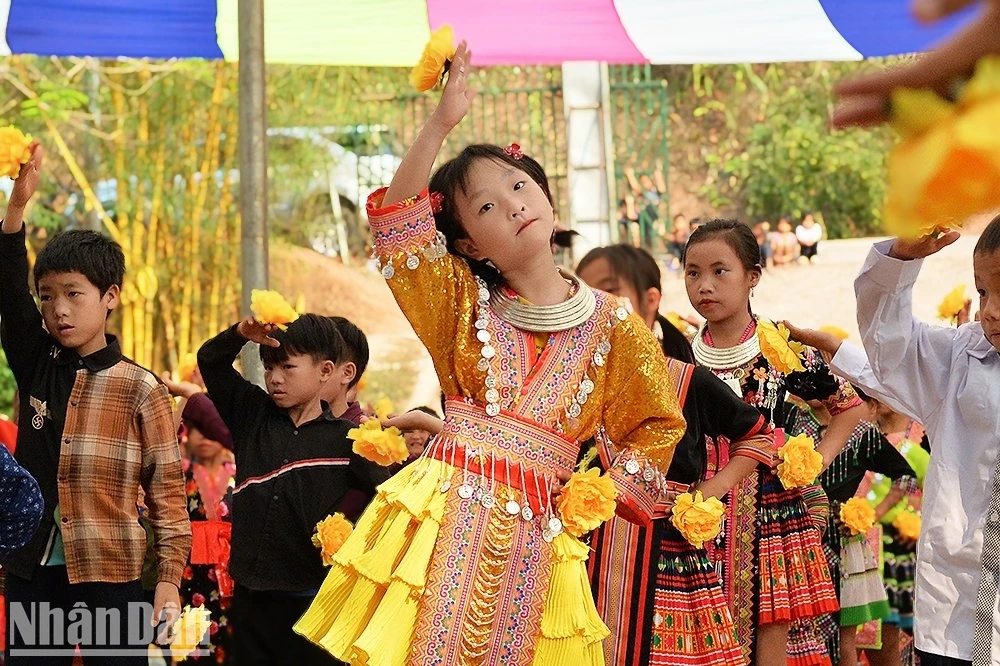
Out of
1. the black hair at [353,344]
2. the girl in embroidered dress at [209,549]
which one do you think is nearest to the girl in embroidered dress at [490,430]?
the black hair at [353,344]

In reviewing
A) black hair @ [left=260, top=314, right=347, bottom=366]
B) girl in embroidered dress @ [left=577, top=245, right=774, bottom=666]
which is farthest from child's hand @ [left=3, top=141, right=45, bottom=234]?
girl in embroidered dress @ [left=577, top=245, right=774, bottom=666]

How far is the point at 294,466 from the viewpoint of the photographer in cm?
394

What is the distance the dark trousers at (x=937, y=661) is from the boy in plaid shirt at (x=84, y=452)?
1847mm

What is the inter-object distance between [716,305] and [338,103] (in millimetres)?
9600

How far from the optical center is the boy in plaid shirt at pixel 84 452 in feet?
11.6

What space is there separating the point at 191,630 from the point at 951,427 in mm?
2933

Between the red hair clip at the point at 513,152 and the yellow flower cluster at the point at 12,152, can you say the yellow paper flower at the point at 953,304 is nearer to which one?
the red hair clip at the point at 513,152

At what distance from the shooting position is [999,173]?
47.4 inches

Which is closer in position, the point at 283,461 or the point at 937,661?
the point at 937,661

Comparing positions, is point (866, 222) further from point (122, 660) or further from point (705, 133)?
point (122, 660)

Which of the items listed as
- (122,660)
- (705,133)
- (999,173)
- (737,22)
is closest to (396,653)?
(122,660)

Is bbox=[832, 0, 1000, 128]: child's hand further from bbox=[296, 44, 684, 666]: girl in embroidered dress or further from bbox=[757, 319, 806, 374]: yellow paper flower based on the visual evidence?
bbox=[757, 319, 806, 374]: yellow paper flower

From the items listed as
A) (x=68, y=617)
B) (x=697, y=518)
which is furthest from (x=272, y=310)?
(x=697, y=518)

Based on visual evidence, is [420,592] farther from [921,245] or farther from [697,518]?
[921,245]
